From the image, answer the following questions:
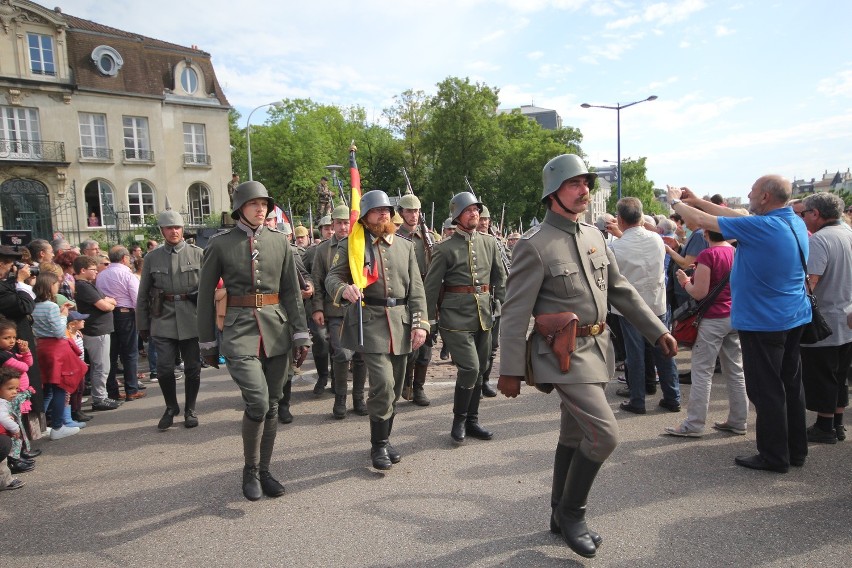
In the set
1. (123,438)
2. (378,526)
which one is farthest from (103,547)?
(123,438)

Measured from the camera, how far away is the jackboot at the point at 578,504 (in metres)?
3.31

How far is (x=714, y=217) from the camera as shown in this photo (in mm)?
4148

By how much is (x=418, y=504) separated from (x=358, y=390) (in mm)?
2603

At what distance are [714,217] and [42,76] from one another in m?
38.0

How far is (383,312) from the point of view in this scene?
5047 mm

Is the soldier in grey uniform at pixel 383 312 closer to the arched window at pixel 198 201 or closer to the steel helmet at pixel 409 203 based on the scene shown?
the steel helmet at pixel 409 203

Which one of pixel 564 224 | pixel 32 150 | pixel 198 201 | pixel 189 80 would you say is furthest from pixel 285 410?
pixel 189 80

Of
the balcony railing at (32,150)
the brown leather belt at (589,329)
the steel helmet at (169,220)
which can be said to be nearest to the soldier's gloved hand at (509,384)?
the brown leather belt at (589,329)

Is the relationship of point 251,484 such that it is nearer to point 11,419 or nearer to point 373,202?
point 11,419

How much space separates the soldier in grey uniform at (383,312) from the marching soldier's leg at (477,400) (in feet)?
2.49

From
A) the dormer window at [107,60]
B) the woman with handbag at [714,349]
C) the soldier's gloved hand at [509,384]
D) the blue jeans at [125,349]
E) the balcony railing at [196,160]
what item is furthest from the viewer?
the balcony railing at [196,160]

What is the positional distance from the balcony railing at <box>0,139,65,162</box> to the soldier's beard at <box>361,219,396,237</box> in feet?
113

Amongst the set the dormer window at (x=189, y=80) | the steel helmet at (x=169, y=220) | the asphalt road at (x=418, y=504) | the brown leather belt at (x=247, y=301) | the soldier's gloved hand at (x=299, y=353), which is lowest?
the asphalt road at (x=418, y=504)

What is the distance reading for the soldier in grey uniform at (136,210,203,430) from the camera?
6.39 meters
